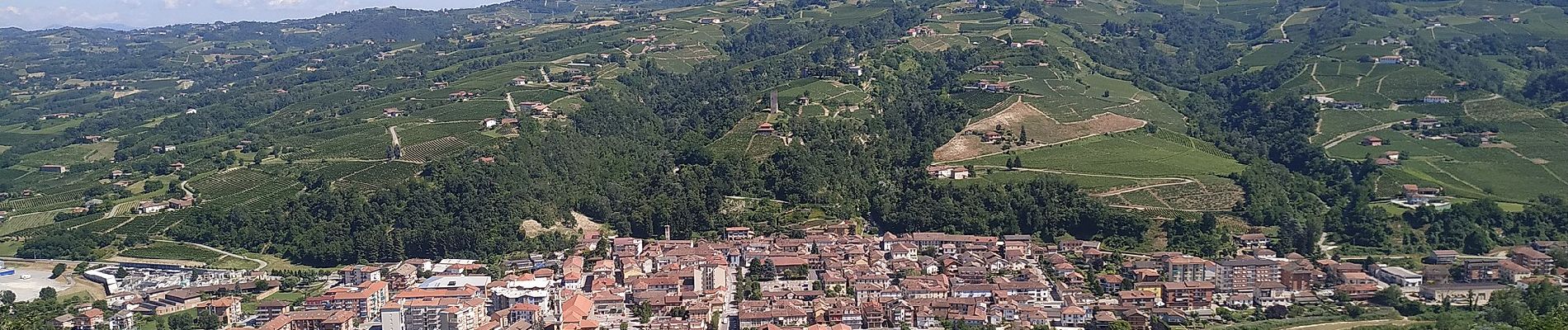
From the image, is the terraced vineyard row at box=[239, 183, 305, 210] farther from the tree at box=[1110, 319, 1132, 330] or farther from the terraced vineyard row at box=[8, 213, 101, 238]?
the tree at box=[1110, 319, 1132, 330]

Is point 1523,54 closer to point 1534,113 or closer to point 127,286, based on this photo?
point 1534,113

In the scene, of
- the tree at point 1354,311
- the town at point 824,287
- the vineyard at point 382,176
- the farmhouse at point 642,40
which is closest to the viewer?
the town at point 824,287

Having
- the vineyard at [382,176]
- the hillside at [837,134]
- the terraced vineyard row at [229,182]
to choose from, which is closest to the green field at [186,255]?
the hillside at [837,134]

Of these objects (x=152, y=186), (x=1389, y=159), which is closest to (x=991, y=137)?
(x=1389, y=159)

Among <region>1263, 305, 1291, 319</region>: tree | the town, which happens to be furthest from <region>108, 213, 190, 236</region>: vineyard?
<region>1263, 305, 1291, 319</region>: tree

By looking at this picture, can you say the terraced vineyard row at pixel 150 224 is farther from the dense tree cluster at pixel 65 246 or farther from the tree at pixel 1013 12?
the tree at pixel 1013 12

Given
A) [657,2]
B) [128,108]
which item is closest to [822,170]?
[128,108]
